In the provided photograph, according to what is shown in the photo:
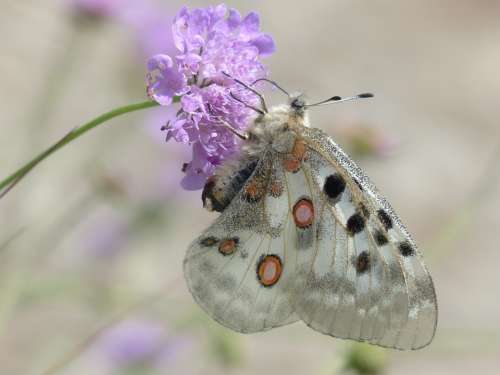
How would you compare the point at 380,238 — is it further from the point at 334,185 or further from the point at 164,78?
the point at 164,78

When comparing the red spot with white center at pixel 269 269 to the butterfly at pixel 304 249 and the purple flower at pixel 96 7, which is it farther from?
the purple flower at pixel 96 7

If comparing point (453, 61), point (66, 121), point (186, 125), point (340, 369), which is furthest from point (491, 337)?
point (453, 61)

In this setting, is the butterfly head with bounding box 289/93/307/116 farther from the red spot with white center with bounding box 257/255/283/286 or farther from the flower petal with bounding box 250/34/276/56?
the red spot with white center with bounding box 257/255/283/286

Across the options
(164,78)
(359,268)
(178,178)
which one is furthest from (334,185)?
(178,178)

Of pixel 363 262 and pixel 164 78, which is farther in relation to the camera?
pixel 363 262

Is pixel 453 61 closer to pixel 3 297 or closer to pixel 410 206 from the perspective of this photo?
pixel 410 206
